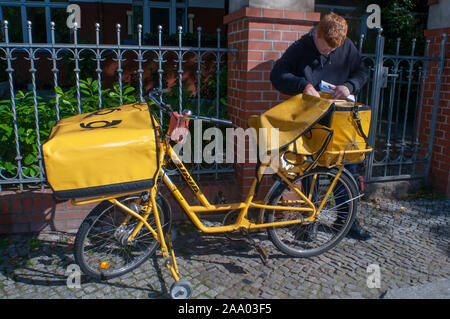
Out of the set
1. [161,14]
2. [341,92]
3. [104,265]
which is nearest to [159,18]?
[161,14]

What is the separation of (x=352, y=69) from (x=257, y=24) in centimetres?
94

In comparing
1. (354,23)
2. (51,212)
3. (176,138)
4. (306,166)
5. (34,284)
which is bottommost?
(34,284)

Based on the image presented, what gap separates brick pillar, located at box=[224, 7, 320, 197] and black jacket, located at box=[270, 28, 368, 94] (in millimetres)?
287

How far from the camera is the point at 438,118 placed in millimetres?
4855

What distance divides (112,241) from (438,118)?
4062 mm

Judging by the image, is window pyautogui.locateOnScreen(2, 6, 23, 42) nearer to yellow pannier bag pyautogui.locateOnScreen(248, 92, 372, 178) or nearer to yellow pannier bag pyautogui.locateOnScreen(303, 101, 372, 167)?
yellow pannier bag pyautogui.locateOnScreen(248, 92, 372, 178)

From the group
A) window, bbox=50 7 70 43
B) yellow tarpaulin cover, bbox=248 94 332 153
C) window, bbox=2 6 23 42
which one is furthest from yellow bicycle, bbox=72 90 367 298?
window, bbox=2 6 23 42

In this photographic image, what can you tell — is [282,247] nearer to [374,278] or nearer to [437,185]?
[374,278]

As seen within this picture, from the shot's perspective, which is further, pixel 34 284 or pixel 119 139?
pixel 34 284

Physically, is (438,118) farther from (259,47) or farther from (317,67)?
(259,47)

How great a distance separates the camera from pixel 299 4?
3.74 metres

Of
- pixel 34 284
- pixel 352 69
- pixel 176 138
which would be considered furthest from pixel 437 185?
pixel 34 284

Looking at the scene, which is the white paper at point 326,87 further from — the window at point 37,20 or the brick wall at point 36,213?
the window at point 37,20

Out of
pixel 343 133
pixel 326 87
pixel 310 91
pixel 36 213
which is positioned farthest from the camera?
pixel 36 213
